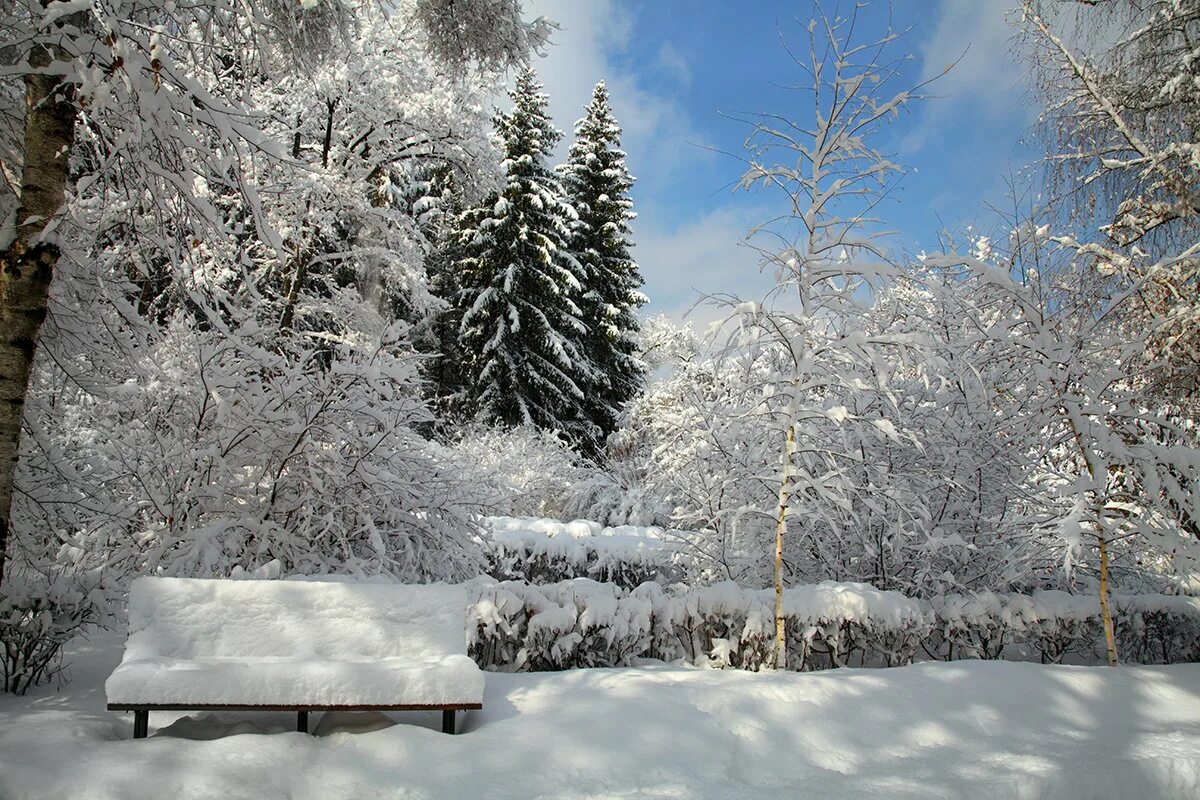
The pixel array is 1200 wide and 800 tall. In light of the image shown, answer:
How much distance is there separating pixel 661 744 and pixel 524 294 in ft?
67.0

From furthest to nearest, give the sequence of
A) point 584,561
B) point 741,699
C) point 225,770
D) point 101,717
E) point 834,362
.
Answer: point 584,561
point 834,362
point 741,699
point 101,717
point 225,770

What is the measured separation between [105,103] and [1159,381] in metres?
7.35

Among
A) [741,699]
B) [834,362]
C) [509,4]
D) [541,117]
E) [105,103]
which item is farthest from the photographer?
[541,117]

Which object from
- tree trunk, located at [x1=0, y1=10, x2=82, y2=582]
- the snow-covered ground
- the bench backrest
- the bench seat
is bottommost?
the snow-covered ground

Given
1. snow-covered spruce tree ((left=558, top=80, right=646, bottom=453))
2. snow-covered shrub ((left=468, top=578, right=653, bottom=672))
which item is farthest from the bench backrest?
snow-covered spruce tree ((left=558, top=80, right=646, bottom=453))

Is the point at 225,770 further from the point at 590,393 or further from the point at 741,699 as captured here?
the point at 590,393

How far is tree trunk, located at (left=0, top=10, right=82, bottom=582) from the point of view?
333cm

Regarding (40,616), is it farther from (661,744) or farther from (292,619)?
(661,744)

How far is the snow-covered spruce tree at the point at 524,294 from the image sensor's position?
2255 centimetres

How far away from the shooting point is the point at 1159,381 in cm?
609

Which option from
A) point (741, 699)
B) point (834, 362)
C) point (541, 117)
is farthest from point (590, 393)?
point (741, 699)

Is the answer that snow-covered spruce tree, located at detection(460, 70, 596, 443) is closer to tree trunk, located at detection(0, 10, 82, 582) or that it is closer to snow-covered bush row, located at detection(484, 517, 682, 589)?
snow-covered bush row, located at detection(484, 517, 682, 589)

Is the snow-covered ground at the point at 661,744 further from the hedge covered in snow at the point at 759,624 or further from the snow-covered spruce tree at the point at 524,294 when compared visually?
the snow-covered spruce tree at the point at 524,294

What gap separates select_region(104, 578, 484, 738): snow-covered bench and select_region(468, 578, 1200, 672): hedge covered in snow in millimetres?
1041
